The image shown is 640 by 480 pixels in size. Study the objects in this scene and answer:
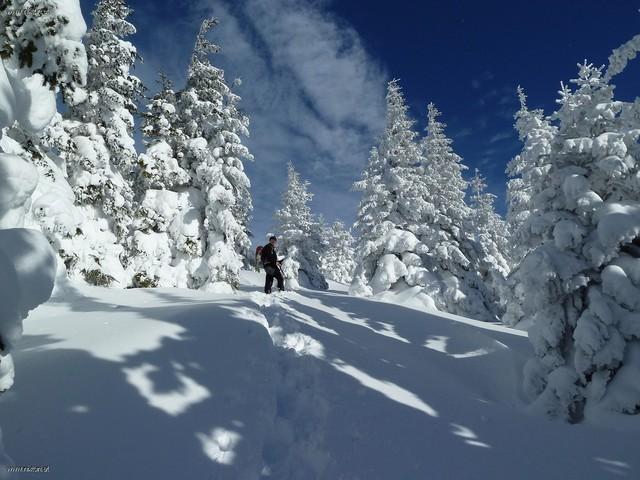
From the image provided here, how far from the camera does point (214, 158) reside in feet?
58.7

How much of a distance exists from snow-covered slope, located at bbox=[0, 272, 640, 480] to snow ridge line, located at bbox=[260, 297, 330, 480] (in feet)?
0.08

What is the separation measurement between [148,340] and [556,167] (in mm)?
9485

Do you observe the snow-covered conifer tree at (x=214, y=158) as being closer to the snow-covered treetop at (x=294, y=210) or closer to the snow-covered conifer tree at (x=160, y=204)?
the snow-covered conifer tree at (x=160, y=204)

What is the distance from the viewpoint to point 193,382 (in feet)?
17.6

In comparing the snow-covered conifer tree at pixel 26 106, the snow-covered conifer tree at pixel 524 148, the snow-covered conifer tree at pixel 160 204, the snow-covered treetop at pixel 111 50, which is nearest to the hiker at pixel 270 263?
the snow-covered conifer tree at pixel 160 204

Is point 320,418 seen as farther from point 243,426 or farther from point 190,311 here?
point 190,311

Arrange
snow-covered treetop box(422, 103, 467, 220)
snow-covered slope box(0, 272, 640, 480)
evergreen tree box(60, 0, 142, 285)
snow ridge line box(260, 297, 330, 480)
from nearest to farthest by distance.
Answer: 1. snow-covered slope box(0, 272, 640, 480)
2. snow ridge line box(260, 297, 330, 480)
3. evergreen tree box(60, 0, 142, 285)
4. snow-covered treetop box(422, 103, 467, 220)

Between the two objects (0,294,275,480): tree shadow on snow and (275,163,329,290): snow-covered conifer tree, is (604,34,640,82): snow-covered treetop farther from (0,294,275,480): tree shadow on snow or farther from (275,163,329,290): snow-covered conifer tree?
(275,163,329,290): snow-covered conifer tree

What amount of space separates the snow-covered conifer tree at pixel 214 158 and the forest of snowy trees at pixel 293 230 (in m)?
0.08

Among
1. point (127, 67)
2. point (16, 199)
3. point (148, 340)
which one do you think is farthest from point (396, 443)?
point (127, 67)

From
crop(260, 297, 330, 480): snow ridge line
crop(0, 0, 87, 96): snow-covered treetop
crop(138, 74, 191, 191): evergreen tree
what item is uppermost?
crop(138, 74, 191, 191): evergreen tree

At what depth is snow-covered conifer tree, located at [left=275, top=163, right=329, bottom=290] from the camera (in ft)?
115

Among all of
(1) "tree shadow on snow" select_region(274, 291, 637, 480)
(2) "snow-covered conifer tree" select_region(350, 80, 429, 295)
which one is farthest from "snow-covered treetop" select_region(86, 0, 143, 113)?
(2) "snow-covered conifer tree" select_region(350, 80, 429, 295)

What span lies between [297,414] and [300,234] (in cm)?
2990
